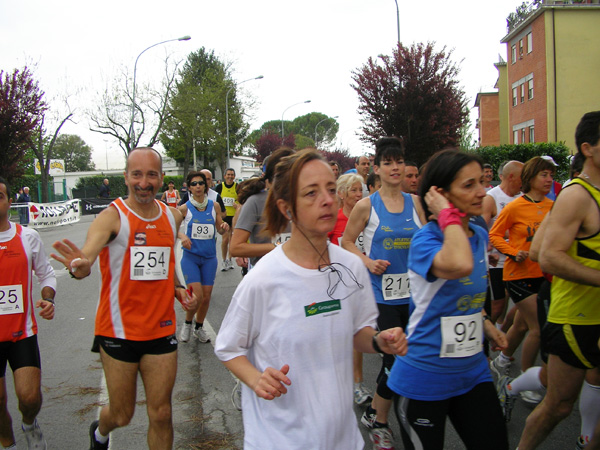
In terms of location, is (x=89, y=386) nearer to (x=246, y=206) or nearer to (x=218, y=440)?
(x=218, y=440)

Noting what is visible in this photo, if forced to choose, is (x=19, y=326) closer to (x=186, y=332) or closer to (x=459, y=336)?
(x=459, y=336)

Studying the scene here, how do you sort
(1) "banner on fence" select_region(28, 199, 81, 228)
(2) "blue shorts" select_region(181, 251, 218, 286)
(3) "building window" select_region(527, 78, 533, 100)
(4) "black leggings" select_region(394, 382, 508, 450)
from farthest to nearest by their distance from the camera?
(3) "building window" select_region(527, 78, 533, 100) → (1) "banner on fence" select_region(28, 199, 81, 228) → (2) "blue shorts" select_region(181, 251, 218, 286) → (4) "black leggings" select_region(394, 382, 508, 450)

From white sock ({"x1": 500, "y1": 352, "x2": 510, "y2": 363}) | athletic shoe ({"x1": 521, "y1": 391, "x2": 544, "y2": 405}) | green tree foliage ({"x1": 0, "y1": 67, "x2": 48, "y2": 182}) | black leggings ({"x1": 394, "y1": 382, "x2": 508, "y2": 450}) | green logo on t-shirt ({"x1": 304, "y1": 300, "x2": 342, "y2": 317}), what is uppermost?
green tree foliage ({"x1": 0, "y1": 67, "x2": 48, "y2": 182})

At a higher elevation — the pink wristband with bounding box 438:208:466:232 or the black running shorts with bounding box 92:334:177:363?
the pink wristband with bounding box 438:208:466:232

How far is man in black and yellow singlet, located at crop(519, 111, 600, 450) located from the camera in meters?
2.94

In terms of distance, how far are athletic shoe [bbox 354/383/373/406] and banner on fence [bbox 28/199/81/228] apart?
2343 centimetres

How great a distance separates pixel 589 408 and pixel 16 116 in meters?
31.4

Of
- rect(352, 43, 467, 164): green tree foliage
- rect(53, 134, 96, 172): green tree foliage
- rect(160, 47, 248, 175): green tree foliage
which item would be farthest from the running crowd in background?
rect(53, 134, 96, 172): green tree foliage

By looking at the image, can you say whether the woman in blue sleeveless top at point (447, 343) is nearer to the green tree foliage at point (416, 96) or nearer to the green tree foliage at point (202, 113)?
the green tree foliage at point (416, 96)

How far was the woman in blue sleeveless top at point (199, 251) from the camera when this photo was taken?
21.9ft

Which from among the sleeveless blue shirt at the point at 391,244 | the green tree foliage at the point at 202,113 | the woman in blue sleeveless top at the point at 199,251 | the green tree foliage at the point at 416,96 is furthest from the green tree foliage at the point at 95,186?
the sleeveless blue shirt at the point at 391,244

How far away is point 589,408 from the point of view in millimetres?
3295

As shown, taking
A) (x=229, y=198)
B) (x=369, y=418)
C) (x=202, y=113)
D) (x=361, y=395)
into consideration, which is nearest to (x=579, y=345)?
(x=369, y=418)

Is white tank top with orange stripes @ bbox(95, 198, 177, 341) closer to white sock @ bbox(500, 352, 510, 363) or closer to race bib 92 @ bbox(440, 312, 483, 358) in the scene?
race bib 92 @ bbox(440, 312, 483, 358)
